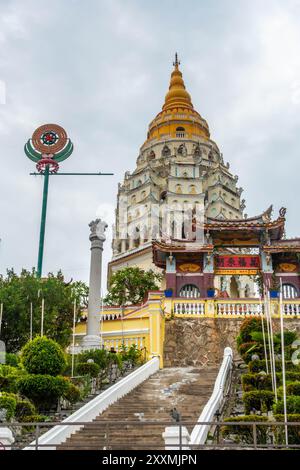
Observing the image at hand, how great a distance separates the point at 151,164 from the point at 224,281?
48.9ft

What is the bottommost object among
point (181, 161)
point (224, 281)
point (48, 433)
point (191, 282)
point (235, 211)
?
point (48, 433)

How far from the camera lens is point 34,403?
17.0 metres

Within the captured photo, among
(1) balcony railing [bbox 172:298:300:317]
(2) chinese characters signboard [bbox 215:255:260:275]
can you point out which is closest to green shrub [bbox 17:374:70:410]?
(1) balcony railing [bbox 172:298:300:317]

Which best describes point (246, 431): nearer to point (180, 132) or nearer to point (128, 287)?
point (128, 287)

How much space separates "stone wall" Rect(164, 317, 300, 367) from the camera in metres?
27.1

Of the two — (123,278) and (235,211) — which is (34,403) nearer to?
(123,278)

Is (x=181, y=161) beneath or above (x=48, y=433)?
above

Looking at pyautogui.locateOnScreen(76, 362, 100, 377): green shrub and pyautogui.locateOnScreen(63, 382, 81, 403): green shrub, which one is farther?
pyautogui.locateOnScreen(76, 362, 100, 377): green shrub

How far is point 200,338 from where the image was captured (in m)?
28.2

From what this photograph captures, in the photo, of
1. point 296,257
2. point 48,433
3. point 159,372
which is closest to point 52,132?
point 296,257

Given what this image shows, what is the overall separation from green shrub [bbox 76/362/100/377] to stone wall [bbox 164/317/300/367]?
7.04 m

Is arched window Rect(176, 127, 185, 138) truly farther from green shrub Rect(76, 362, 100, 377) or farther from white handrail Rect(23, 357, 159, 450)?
green shrub Rect(76, 362, 100, 377)

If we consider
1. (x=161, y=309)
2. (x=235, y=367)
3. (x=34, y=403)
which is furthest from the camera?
(x=161, y=309)

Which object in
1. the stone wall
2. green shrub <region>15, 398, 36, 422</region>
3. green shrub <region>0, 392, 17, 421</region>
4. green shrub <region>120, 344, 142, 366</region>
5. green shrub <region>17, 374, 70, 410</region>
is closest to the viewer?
green shrub <region>0, 392, 17, 421</region>
